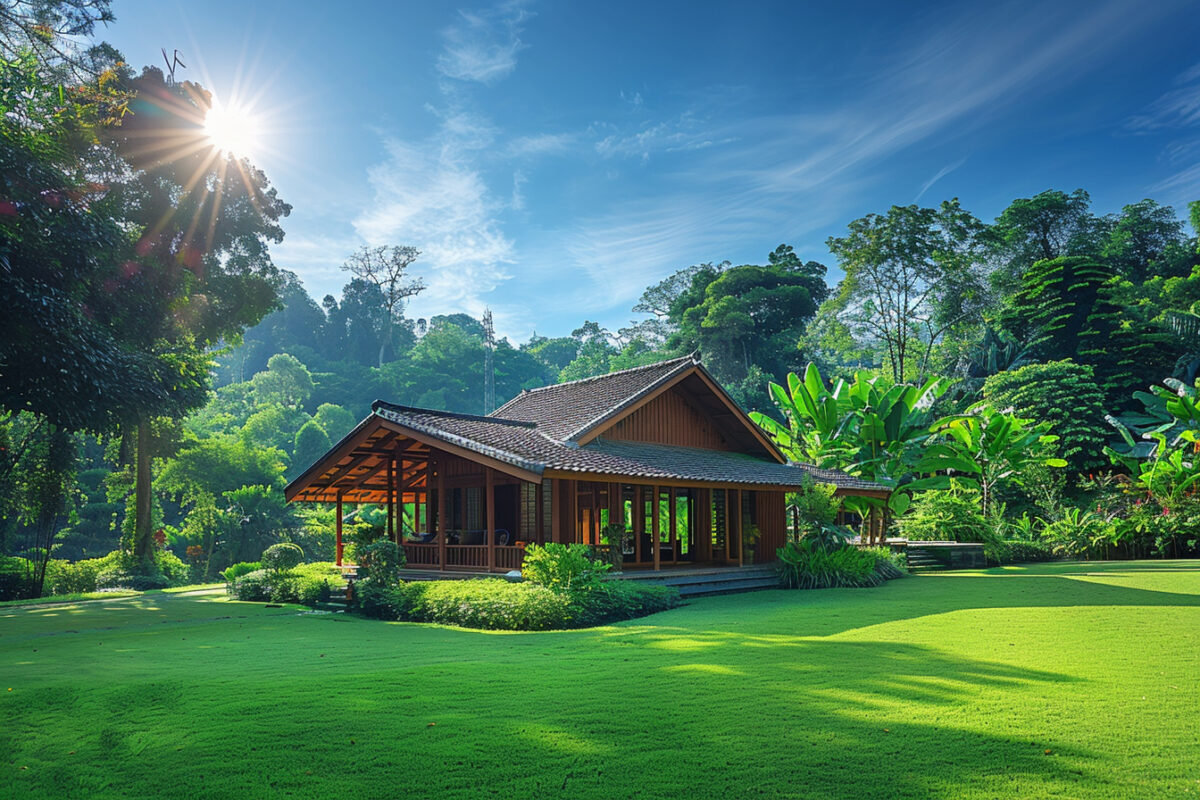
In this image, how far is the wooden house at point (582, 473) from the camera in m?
15.5

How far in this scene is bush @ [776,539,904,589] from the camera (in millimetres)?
17281

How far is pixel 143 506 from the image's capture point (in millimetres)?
25375

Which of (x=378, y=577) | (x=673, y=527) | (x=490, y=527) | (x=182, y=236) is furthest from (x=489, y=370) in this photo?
(x=378, y=577)

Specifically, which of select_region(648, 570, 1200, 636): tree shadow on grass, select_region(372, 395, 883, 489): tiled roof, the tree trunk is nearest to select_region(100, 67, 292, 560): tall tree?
the tree trunk

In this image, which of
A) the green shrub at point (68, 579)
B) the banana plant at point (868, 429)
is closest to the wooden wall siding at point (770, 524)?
the banana plant at point (868, 429)

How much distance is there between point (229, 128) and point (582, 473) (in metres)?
22.2

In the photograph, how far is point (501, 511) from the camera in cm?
1916

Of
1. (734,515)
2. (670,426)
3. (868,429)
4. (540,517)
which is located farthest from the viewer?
(868,429)

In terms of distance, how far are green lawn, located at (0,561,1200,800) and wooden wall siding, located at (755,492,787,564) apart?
977 cm

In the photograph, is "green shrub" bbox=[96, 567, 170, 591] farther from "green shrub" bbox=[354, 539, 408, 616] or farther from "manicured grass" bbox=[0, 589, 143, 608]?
"green shrub" bbox=[354, 539, 408, 616]

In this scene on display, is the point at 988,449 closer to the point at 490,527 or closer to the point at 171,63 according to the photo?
the point at 490,527

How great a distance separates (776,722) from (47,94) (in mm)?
23544

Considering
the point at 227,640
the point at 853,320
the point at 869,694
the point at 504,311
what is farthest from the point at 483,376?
the point at 869,694

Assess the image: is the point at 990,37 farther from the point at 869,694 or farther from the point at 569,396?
the point at 869,694
